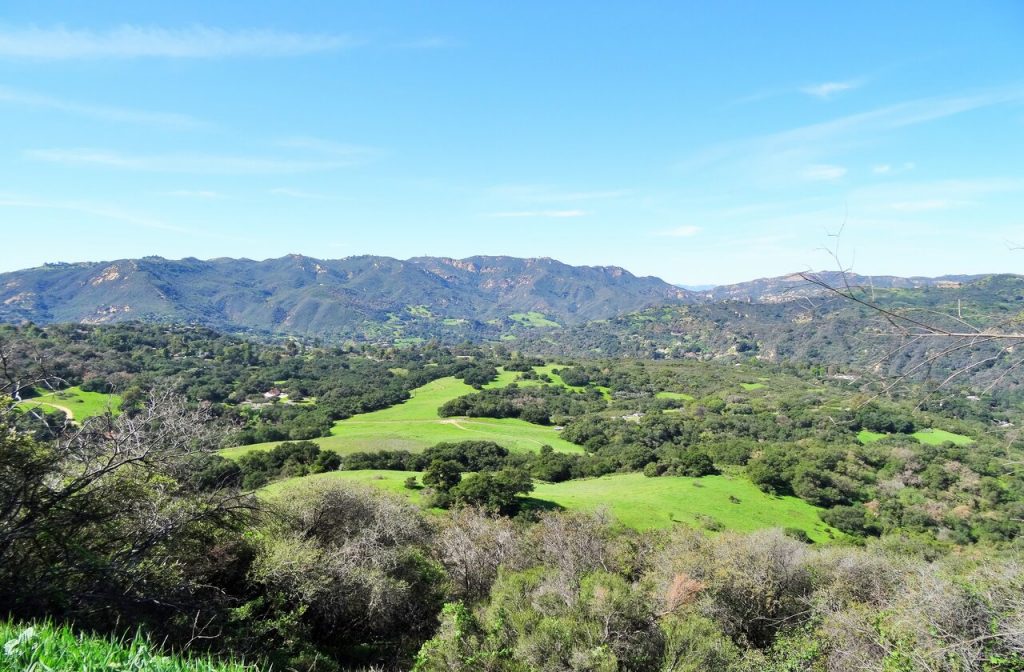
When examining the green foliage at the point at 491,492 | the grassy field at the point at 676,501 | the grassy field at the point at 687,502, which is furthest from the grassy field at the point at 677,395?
the green foliage at the point at 491,492

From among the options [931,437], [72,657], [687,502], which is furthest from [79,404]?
[931,437]

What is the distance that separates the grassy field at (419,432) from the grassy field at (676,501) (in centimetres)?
1618

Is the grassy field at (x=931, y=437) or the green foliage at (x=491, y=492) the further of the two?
the grassy field at (x=931, y=437)

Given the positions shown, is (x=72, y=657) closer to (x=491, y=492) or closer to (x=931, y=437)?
(x=491, y=492)

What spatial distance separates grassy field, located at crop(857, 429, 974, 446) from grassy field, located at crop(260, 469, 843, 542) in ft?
125

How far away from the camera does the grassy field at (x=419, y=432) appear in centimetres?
5672

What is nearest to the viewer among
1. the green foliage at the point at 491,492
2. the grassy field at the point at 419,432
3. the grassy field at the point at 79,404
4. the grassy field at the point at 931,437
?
the green foliage at the point at 491,492

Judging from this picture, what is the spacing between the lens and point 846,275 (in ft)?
14.1

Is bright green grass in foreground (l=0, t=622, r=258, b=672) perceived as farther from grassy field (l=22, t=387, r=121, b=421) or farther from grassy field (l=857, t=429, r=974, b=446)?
grassy field (l=857, t=429, r=974, b=446)

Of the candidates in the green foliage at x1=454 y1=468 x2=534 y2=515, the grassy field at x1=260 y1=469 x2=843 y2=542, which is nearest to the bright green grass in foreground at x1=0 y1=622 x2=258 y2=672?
the green foliage at x1=454 y1=468 x2=534 y2=515

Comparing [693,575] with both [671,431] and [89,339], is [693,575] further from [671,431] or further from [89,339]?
[89,339]

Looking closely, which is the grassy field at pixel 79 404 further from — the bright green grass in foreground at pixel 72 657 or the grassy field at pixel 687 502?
the bright green grass in foreground at pixel 72 657

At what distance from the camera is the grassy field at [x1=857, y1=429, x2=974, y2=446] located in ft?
222

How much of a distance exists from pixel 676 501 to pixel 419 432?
37378mm
